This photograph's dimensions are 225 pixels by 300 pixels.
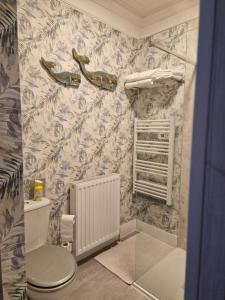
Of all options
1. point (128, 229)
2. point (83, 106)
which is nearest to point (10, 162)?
point (83, 106)

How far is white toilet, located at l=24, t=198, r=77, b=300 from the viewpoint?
123cm

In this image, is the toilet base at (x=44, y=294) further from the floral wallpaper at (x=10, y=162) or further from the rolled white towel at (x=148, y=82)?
the rolled white towel at (x=148, y=82)

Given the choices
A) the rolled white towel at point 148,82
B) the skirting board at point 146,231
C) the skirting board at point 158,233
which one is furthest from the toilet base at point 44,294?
the rolled white towel at point 148,82

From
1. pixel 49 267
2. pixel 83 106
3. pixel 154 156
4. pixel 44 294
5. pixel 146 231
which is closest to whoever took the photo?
pixel 44 294

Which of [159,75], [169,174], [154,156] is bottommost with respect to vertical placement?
[169,174]

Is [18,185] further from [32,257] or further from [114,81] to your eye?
[114,81]

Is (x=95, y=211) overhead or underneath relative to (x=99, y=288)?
overhead

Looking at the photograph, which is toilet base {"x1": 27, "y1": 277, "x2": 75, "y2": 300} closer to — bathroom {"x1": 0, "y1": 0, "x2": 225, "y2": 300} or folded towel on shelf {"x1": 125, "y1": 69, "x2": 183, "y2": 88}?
bathroom {"x1": 0, "y1": 0, "x2": 225, "y2": 300}

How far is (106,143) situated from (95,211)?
73 centimetres

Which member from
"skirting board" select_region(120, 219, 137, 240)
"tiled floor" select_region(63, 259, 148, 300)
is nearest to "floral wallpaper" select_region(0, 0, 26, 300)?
"tiled floor" select_region(63, 259, 148, 300)

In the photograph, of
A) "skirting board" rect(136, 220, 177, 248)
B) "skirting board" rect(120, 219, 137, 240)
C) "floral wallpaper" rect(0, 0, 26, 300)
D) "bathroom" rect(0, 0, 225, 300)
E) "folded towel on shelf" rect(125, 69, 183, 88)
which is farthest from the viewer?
"skirting board" rect(120, 219, 137, 240)

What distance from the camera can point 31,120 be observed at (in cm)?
167

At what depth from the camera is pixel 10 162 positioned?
68cm

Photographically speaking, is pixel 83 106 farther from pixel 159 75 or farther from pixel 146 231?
pixel 146 231
